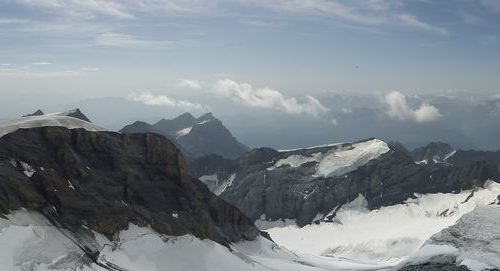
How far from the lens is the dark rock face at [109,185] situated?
7731 centimetres

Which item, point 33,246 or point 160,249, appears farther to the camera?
point 160,249

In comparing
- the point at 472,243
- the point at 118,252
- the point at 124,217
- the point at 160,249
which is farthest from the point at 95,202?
the point at 472,243

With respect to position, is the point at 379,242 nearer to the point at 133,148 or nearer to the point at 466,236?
the point at 133,148

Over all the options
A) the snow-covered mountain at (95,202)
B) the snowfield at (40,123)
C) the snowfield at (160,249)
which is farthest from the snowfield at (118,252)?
the snowfield at (40,123)

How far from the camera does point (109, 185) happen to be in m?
90.9

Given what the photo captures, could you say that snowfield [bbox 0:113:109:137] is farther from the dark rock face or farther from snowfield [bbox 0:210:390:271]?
snowfield [bbox 0:210:390:271]

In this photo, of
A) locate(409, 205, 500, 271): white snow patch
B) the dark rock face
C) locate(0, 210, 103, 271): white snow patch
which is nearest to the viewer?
locate(409, 205, 500, 271): white snow patch

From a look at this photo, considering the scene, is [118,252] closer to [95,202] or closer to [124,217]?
[124,217]

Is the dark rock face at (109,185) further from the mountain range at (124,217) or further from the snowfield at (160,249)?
the snowfield at (160,249)

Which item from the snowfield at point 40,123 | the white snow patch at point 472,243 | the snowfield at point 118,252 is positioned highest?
the snowfield at point 40,123

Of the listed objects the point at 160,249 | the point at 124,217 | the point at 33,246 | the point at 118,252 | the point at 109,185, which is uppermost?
the point at 33,246

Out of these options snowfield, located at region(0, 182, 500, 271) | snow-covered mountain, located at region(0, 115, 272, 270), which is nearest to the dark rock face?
snow-covered mountain, located at region(0, 115, 272, 270)

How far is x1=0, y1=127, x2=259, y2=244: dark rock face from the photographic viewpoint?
254 feet

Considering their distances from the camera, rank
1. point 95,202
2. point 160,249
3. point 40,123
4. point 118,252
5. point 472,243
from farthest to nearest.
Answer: point 40,123 → point 95,202 → point 160,249 → point 118,252 → point 472,243
